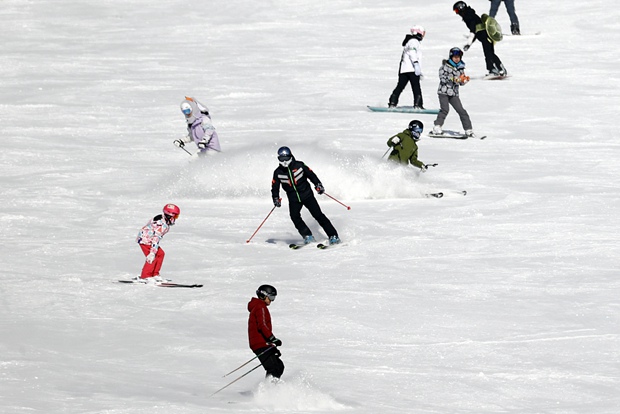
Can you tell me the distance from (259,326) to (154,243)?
3.48 m

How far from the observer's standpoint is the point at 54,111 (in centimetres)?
2220

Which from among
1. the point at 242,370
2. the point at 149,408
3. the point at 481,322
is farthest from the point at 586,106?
the point at 149,408

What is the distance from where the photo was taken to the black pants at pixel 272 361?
860cm

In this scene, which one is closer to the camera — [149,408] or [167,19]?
[149,408]

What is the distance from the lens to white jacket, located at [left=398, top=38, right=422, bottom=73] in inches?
792

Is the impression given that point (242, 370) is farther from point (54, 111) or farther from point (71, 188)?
point (54, 111)

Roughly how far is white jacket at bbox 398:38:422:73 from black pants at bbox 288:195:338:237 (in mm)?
7168

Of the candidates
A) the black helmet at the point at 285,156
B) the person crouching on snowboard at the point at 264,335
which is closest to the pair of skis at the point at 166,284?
the black helmet at the point at 285,156

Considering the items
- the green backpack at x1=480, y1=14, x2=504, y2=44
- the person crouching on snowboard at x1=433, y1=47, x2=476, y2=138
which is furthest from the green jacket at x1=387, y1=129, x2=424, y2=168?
the green backpack at x1=480, y1=14, x2=504, y2=44

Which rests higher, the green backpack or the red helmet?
the red helmet

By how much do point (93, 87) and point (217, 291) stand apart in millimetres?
13559

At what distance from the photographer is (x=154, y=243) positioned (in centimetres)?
1179

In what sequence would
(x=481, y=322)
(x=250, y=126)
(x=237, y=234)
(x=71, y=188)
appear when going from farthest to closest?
(x=250, y=126), (x=71, y=188), (x=237, y=234), (x=481, y=322)

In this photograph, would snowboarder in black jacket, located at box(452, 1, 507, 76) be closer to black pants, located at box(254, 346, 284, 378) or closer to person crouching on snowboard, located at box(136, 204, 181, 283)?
person crouching on snowboard, located at box(136, 204, 181, 283)
